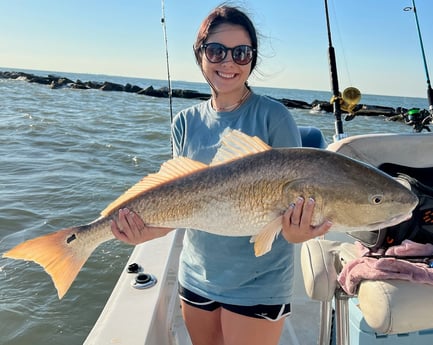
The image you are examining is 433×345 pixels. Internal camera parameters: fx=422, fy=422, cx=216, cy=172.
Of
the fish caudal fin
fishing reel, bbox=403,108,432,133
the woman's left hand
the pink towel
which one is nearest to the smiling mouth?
the woman's left hand

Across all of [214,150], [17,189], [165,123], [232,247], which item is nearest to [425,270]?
[232,247]

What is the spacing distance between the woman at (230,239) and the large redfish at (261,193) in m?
0.16

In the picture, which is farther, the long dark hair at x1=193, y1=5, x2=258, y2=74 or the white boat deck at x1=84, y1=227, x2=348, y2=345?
the white boat deck at x1=84, y1=227, x2=348, y2=345

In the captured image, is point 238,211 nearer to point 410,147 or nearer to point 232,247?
point 232,247

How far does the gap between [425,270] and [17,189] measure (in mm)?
8417

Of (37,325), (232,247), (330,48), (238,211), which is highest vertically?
(330,48)

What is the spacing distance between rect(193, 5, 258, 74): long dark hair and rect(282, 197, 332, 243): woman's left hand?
869 mm

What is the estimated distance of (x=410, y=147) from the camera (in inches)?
108

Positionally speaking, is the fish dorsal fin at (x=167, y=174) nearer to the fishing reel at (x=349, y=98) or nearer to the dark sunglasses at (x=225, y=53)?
the dark sunglasses at (x=225, y=53)

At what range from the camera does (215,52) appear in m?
2.15

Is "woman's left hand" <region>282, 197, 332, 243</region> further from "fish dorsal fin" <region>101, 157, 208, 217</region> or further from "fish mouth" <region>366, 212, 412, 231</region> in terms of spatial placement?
"fish dorsal fin" <region>101, 157, 208, 217</region>

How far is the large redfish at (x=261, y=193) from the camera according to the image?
5.93 ft

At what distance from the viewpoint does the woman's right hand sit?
6.72 ft

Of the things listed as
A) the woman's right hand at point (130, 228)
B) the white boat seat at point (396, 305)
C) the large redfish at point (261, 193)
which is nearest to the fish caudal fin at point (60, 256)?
the large redfish at point (261, 193)
